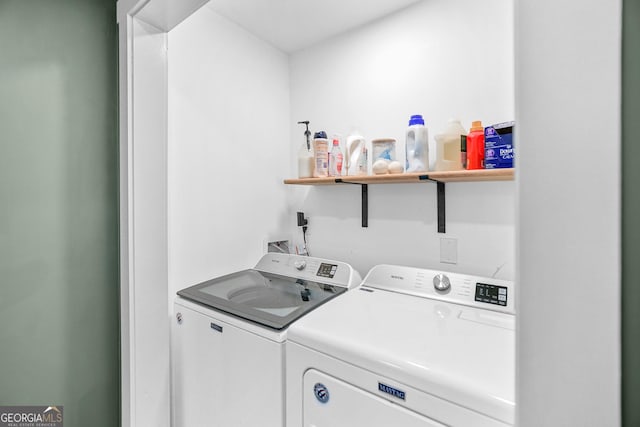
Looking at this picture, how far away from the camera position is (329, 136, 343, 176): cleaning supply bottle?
183 cm

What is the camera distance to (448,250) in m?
1.57

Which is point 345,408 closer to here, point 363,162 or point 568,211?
point 568,211

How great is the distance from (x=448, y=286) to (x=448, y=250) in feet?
0.87

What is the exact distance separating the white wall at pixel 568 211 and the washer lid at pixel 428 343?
0.47 m

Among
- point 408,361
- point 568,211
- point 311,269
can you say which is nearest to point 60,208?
point 311,269

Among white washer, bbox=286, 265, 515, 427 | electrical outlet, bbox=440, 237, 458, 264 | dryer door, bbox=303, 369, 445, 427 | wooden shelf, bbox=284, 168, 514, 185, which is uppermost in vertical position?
wooden shelf, bbox=284, 168, 514, 185

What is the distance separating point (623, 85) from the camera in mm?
286

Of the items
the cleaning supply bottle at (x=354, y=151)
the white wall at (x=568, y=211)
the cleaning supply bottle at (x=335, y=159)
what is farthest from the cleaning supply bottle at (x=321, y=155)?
the white wall at (x=568, y=211)

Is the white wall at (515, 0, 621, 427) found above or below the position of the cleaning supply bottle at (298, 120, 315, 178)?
below

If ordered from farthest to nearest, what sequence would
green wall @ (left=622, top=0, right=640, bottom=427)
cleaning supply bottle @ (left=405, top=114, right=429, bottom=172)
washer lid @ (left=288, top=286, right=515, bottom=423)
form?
cleaning supply bottle @ (left=405, top=114, right=429, bottom=172), washer lid @ (left=288, top=286, right=515, bottom=423), green wall @ (left=622, top=0, right=640, bottom=427)

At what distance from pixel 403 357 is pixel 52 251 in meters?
1.41

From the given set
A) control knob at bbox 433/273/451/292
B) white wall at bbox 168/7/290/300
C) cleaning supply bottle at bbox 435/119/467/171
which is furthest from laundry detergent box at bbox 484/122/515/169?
white wall at bbox 168/7/290/300

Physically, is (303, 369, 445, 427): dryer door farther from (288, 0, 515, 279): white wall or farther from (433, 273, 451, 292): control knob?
(288, 0, 515, 279): white wall

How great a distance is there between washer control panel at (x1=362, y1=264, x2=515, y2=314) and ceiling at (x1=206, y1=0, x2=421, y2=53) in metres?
1.52
